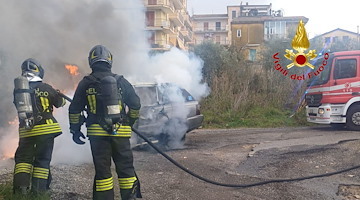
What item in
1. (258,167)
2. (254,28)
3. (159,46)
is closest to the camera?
(258,167)

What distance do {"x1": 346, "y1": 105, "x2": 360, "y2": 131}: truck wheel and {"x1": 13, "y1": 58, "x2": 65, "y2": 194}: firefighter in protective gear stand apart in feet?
29.2

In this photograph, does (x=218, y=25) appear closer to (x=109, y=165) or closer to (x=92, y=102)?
(x=92, y=102)

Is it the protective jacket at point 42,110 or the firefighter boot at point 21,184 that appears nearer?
the firefighter boot at point 21,184

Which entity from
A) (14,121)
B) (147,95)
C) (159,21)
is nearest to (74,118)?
(147,95)

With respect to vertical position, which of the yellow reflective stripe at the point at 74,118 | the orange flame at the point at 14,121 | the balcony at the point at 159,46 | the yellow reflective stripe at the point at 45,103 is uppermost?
the balcony at the point at 159,46

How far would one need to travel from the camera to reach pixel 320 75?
10.9 metres

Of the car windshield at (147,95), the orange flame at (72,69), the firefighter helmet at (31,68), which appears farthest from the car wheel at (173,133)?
the firefighter helmet at (31,68)

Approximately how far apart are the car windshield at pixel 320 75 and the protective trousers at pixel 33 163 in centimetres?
879

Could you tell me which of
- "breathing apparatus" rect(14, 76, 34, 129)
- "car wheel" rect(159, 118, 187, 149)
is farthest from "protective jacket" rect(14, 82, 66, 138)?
"car wheel" rect(159, 118, 187, 149)

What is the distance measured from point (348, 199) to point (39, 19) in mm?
7804

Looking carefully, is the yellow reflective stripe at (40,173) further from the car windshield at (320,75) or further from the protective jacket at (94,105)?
the car windshield at (320,75)

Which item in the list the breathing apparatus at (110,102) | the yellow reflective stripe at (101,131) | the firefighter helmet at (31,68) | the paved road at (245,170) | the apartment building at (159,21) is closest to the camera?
the breathing apparatus at (110,102)

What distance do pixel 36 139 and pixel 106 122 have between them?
3.73ft

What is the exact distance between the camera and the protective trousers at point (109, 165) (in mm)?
3734
